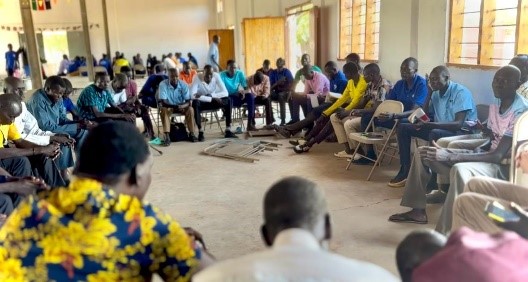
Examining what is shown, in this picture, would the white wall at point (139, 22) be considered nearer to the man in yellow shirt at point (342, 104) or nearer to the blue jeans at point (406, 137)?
the man in yellow shirt at point (342, 104)

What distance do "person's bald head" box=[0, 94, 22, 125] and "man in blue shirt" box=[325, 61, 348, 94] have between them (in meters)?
4.26

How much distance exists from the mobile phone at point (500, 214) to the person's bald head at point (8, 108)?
10.7ft

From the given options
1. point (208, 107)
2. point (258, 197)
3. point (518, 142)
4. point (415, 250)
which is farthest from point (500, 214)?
point (208, 107)

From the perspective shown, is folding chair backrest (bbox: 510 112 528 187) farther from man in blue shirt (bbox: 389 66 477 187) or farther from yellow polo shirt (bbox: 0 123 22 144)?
yellow polo shirt (bbox: 0 123 22 144)

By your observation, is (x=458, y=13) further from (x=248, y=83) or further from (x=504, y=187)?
(x=248, y=83)

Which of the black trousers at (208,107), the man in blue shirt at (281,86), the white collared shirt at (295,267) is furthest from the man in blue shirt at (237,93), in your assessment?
the white collared shirt at (295,267)

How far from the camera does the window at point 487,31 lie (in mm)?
4234

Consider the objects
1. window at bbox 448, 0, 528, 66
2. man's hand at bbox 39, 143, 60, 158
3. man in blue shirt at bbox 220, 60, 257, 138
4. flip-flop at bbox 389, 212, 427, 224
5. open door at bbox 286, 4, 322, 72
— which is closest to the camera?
flip-flop at bbox 389, 212, 427, 224

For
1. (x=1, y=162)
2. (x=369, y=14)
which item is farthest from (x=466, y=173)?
(x=369, y=14)

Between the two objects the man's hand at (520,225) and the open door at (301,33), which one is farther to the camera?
the open door at (301,33)

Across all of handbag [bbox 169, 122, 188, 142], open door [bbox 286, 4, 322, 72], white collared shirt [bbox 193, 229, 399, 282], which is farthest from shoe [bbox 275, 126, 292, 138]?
white collared shirt [bbox 193, 229, 399, 282]

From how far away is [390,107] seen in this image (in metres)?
4.86

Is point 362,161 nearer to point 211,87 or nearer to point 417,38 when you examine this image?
point 417,38

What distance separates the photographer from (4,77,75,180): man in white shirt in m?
3.98
